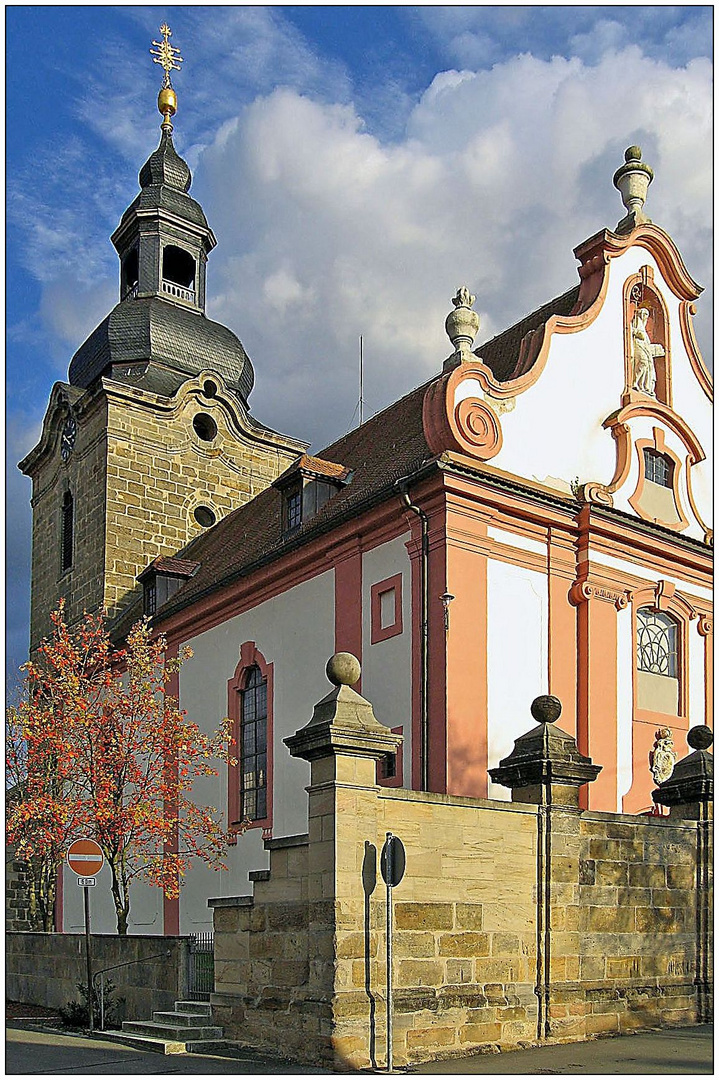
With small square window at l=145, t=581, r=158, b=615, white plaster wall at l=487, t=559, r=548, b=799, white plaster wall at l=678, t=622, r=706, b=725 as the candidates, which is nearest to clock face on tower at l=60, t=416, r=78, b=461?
small square window at l=145, t=581, r=158, b=615

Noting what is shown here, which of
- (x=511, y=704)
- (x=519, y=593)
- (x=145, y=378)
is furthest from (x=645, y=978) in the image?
(x=145, y=378)

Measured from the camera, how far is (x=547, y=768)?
14188mm

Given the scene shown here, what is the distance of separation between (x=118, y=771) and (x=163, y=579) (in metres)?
6.61

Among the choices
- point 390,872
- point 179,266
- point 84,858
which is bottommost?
point 84,858

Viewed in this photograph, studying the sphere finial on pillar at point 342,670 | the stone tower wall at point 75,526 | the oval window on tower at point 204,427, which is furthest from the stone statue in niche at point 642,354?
the stone tower wall at point 75,526

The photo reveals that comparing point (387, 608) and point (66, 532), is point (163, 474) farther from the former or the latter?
point (387, 608)

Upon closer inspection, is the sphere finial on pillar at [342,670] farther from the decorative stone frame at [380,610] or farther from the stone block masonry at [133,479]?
the stone block masonry at [133,479]

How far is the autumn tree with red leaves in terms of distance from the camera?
21.4 m

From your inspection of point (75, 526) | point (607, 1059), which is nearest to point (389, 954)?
point (607, 1059)

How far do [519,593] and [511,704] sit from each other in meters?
1.62

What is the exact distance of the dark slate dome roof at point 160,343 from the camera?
33719 millimetres

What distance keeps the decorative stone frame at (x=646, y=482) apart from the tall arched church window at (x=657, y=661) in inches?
59.8

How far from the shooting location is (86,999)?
671 inches

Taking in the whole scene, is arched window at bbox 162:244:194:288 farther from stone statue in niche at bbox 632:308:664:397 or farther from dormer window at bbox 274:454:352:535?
stone statue in niche at bbox 632:308:664:397
